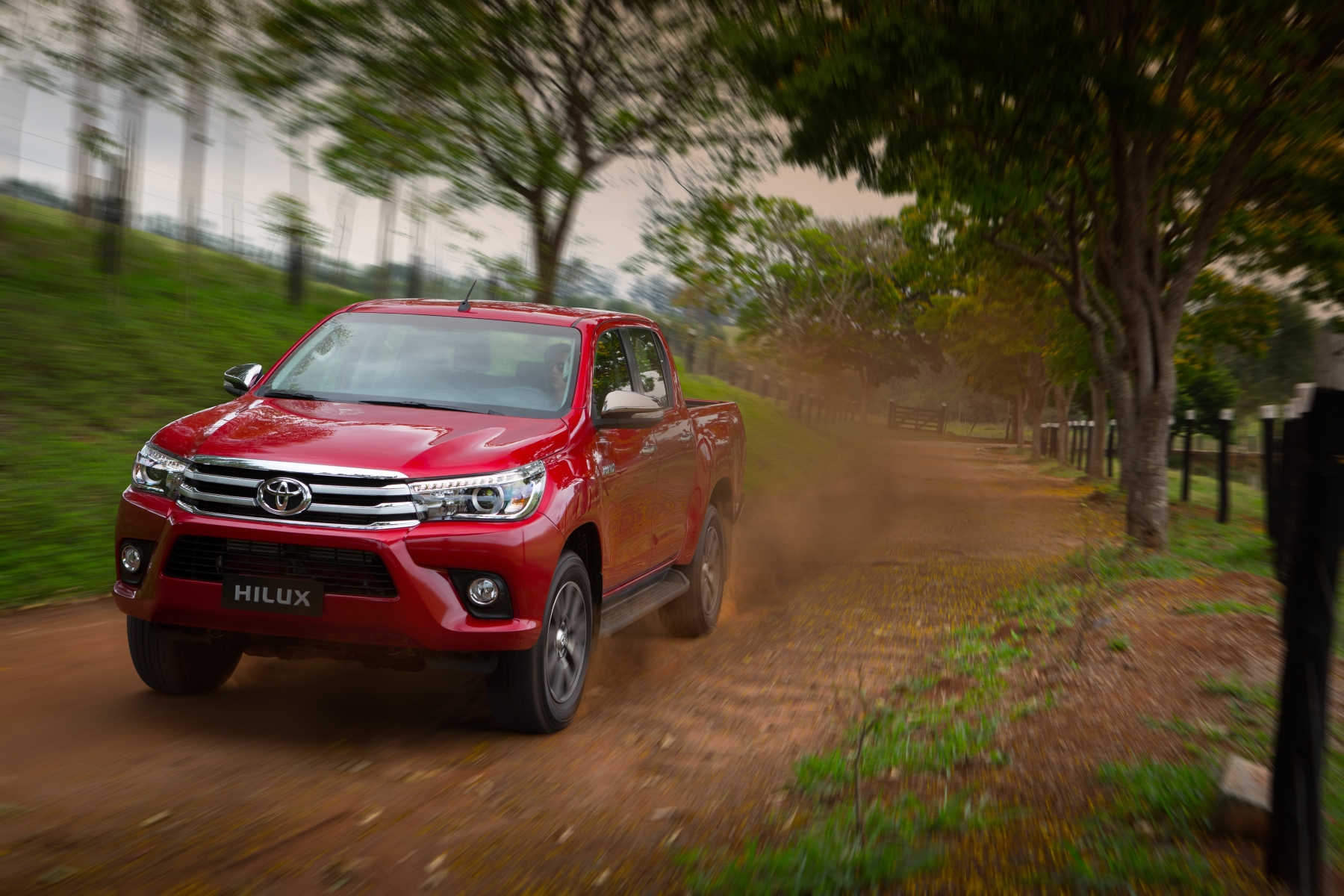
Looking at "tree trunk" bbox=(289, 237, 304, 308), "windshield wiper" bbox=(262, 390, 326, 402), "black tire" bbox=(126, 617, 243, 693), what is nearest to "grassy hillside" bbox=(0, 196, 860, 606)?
"tree trunk" bbox=(289, 237, 304, 308)

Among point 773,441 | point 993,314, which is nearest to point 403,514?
point 773,441

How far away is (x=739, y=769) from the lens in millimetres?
4941

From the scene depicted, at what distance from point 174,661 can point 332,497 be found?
4.58 ft

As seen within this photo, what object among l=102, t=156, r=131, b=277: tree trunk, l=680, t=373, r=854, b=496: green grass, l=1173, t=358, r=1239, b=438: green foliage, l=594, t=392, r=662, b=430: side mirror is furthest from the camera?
l=1173, t=358, r=1239, b=438: green foliage

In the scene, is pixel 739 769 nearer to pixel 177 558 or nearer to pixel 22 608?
pixel 177 558

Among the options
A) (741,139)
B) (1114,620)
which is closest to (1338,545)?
(1114,620)

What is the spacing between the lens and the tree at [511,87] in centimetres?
1248

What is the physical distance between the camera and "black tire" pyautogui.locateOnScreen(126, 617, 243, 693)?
527cm

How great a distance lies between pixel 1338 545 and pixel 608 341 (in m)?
4.31

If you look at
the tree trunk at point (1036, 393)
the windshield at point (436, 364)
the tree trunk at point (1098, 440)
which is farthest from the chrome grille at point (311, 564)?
the tree trunk at point (1036, 393)

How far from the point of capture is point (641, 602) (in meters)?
6.60

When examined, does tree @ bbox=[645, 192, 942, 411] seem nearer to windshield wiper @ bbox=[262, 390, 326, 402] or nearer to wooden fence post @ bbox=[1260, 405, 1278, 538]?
wooden fence post @ bbox=[1260, 405, 1278, 538]

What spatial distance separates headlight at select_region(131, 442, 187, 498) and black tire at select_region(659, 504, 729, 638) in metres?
3.55

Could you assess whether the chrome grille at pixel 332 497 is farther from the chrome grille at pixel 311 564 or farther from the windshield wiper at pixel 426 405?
the windshield wiper at pixel 426 405
